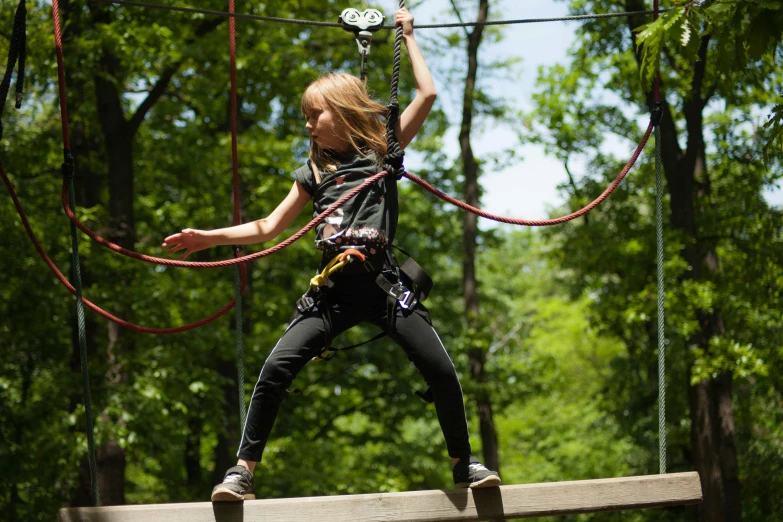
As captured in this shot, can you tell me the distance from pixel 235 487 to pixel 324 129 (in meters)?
1.26

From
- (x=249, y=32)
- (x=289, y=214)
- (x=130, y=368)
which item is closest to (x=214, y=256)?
(x=249, y=32)

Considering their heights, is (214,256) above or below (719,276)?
above

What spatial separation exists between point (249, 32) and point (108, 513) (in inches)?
361

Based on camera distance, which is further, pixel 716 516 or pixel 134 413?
pixel 716 516

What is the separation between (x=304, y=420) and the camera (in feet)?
47.8

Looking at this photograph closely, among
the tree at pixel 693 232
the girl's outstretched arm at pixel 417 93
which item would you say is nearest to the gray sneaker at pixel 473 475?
the girl's outstretched arm at pixel 417 93

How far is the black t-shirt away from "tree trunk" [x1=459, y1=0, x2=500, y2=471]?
9.40 meters

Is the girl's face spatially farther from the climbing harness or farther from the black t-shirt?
the climbing harness

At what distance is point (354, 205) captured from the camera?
292 cm

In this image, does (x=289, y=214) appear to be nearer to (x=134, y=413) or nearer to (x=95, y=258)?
(x=134, y=413)

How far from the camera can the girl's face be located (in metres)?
2.96

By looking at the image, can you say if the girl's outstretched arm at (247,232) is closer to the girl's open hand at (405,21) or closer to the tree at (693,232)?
the girl's open hand at (405,21)

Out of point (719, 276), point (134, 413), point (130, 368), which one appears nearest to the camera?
point (134, 413)

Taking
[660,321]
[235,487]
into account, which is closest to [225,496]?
[235,487]
